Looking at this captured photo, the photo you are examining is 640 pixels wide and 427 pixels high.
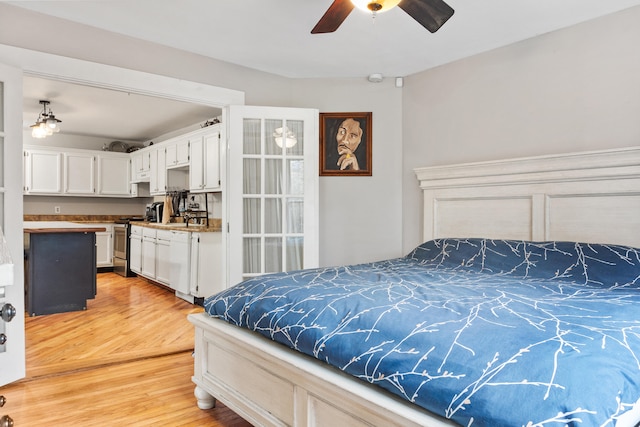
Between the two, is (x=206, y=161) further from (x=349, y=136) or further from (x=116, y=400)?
(x=116, y=400)

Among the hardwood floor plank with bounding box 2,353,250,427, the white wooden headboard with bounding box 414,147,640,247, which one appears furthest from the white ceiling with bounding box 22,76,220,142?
the white wooden headboard with bounding box 414,147,640,247

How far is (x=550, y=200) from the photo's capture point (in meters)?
2.85

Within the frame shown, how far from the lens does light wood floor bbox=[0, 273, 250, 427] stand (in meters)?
2.17

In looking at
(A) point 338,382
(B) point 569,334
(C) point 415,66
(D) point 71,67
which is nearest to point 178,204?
(D) point 71,67

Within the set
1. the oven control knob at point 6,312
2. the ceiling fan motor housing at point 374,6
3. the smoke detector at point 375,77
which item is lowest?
the oven control knob at point 6,312

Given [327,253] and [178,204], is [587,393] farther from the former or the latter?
[178,204]

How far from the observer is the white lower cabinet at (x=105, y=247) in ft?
22.2

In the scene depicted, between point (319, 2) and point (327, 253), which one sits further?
point (327, 253)

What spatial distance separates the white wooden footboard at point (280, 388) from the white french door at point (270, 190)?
1341mm

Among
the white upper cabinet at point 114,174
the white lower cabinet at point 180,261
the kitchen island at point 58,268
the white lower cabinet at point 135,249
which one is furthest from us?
the white upper cabinet at point 114,174

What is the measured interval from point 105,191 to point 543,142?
21.4ft

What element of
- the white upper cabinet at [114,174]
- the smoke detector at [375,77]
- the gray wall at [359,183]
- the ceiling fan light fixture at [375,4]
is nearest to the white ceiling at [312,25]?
the smoke detector at [375,77]

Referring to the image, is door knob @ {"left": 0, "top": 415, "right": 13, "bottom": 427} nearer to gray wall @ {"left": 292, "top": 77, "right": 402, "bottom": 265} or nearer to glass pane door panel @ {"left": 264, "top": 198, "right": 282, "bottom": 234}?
glass pane door panel @ {"left": 264, "top": 198, "right": 282, "bottom": 234}

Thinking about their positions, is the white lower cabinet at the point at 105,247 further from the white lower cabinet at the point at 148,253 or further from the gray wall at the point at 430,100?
the gray wall at the point at 430,100
